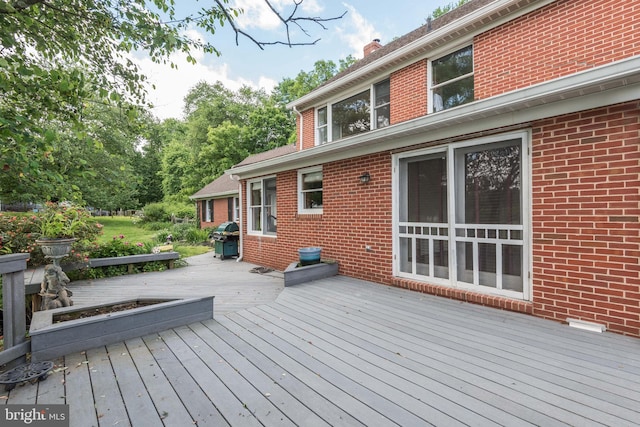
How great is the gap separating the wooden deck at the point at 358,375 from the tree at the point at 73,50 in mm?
2163

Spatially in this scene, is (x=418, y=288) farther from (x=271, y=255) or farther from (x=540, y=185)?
(x=271, y=255)

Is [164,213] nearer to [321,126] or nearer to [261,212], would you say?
[261,212]

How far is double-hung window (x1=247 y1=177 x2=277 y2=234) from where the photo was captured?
834 centimetres

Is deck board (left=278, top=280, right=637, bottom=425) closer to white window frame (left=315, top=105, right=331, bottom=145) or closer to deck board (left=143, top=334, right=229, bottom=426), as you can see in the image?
deck board (left=143, top=334, right=229, bottom=426)

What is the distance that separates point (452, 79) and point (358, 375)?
656 cm

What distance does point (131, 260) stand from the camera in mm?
7410

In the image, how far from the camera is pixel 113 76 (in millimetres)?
4801

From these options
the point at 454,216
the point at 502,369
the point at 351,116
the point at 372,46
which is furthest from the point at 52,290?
the point at 372,46

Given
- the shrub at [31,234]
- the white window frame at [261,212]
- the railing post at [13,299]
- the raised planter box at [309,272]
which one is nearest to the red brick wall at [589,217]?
the raised planter box at [309,272]

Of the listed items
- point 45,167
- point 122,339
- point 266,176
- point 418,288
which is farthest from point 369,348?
point 266,176

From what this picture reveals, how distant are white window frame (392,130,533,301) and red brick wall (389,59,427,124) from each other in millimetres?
2497

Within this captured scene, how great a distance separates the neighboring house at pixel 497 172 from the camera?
3.18 metres

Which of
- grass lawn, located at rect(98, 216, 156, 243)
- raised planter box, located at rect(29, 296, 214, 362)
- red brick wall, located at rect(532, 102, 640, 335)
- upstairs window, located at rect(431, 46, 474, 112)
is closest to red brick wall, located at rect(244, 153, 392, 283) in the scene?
red brick wall, located at rect(532, 102, 640, 335)

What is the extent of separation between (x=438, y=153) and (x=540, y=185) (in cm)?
148
